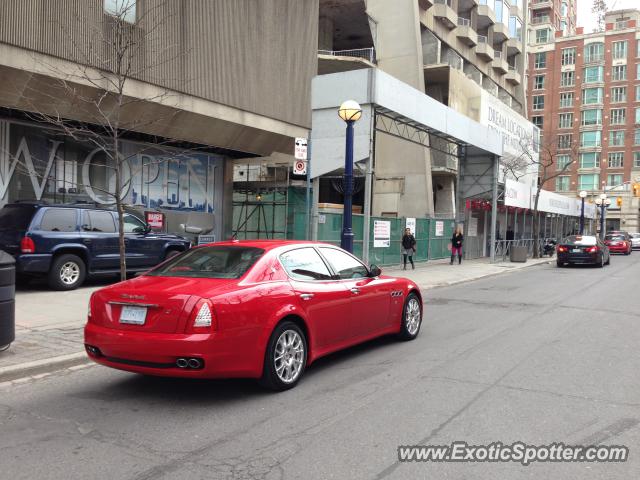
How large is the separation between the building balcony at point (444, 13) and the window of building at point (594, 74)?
48993 millimetres

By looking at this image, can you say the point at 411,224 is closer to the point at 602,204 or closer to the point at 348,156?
the point at 348,156

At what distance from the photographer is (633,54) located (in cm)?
7619

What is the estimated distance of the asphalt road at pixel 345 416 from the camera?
12.1ft

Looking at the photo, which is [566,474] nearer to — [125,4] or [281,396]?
[281,396]

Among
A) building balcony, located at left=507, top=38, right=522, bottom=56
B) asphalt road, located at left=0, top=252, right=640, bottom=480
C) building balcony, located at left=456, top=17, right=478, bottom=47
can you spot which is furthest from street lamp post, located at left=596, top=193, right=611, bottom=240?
asphalt road, located at left=0, top=252, right=640, bottom=480

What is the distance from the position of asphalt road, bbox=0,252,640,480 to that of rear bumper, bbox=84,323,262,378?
1.13ft

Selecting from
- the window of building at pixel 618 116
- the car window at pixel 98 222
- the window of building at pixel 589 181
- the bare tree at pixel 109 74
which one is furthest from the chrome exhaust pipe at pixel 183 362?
the window of building at pixel 618 116

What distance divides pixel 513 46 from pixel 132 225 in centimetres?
5077

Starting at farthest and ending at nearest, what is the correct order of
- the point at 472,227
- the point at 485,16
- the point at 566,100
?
the point at 566,100 < the point at 485,16 < the point at 472,227

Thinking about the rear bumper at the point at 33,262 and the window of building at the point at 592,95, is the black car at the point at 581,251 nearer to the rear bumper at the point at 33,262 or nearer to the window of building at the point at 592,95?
the rear bumper at the point at 33,262

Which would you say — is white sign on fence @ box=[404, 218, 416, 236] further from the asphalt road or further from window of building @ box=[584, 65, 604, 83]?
window of building @ box=[584, 65, 604, 83]

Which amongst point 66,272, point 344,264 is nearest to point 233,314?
point 344,264

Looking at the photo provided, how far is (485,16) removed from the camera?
46.8 meters

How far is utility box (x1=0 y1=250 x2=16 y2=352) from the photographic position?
237 inches
